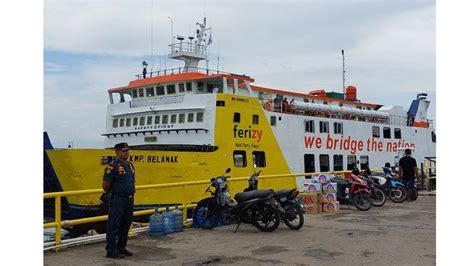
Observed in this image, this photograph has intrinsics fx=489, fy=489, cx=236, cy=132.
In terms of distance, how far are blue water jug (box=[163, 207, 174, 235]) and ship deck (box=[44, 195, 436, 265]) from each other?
16 cm

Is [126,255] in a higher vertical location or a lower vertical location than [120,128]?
lower

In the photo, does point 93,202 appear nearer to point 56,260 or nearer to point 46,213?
point 46,213

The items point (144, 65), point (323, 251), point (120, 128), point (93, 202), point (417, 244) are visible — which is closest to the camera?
point (323, 251)

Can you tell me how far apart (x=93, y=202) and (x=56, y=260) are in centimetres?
552

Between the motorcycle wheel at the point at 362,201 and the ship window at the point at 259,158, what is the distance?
545 cm

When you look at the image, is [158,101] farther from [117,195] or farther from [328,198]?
[117,195]

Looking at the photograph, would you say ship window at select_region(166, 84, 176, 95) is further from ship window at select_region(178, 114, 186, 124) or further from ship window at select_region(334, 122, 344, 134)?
ship window at select_region(334, 122, 344, 134)

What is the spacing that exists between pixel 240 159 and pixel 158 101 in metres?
4.32

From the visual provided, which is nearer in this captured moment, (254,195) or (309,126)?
(254,195)

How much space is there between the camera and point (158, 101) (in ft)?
60.8

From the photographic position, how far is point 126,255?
6438mm

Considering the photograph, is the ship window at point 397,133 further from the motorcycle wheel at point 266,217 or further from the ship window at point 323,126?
the motorcycle wheel at point 266,217

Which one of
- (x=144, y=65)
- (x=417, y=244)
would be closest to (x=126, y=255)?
(x=417, y=244)

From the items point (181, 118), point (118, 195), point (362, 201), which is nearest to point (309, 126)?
point (181, 118)
